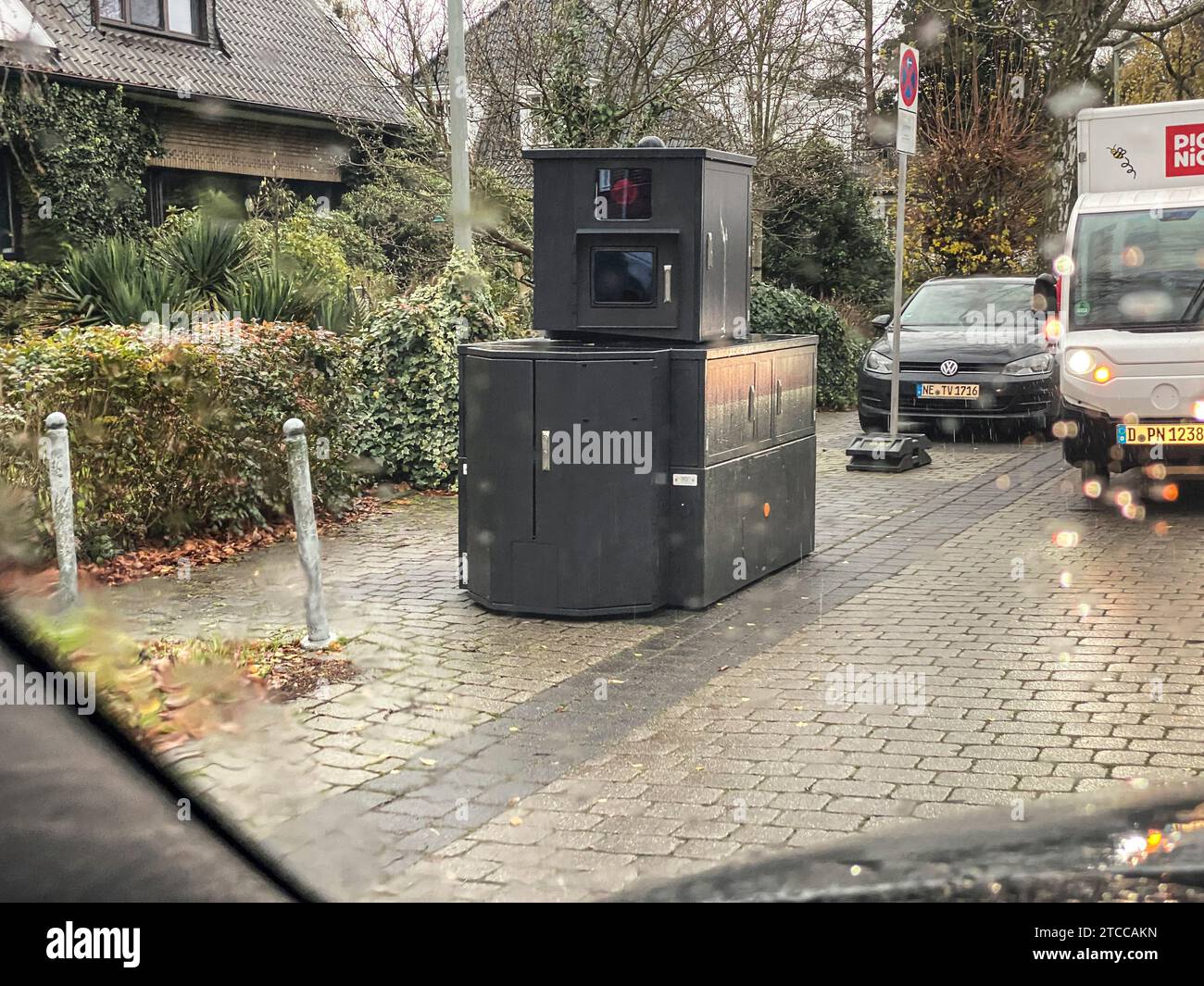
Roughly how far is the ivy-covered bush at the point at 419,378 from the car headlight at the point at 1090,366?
4.69m

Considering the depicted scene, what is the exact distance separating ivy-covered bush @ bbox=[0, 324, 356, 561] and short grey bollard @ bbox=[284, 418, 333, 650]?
1446 millimetres

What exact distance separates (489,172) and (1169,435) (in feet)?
31.7

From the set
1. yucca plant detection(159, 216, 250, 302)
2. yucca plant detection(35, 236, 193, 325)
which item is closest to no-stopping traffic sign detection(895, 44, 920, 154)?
yucca plant detection(159, 216, 250, 302)

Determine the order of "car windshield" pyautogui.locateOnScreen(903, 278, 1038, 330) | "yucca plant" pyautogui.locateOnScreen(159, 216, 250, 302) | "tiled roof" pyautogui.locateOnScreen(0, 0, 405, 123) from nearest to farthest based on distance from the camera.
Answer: "yucca plant" pyautogui.locateOnScreen(159, 216, 250, 302) → "car windshield" pyautogui.locateOnScreen(903, 278, 1038, 330) → "tiled roof" pyautogui.locateOnScreen(0, 0, 405, 123)

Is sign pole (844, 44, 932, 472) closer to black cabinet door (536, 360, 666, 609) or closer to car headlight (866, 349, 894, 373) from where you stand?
car headlight (866, 349, 894, 373)

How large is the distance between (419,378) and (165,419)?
10.1ft

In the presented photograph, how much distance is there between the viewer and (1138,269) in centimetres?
1137

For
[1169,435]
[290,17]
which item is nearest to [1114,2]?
[1169,435]

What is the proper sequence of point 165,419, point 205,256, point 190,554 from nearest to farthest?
point 165,419 < point 190,554 < point 205,256

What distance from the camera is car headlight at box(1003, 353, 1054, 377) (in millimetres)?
15430

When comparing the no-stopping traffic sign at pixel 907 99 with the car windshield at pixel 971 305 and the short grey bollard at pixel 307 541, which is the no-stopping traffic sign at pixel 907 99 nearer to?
the car windshield at pixel 971 305

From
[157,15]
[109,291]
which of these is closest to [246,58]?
[157,15]

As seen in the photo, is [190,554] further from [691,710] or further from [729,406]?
[691,710]

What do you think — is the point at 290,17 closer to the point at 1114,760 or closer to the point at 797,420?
the point at 797,420
